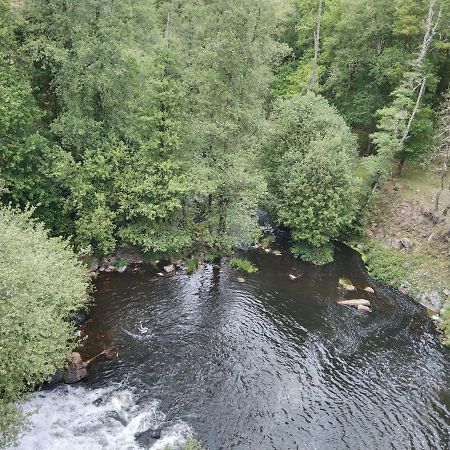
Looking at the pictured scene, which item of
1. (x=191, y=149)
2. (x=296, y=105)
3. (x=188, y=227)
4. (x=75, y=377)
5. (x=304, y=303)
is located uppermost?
(x=296, y=105)

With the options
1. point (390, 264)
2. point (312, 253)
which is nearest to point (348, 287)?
point (312, 253)

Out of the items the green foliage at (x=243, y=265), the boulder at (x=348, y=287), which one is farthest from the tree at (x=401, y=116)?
the green foliage at (x=243, y=265)

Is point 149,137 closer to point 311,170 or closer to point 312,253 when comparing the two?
point 311,170

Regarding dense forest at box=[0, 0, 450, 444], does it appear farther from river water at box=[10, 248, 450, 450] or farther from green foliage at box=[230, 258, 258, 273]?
river water at box=[10, 248, 450, 450]

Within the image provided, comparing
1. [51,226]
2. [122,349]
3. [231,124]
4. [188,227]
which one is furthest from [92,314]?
[231,124]

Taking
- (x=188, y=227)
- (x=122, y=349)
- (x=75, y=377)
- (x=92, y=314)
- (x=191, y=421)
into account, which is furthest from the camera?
(x=188, y=227)

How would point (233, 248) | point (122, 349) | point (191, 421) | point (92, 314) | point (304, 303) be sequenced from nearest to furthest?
point (191, 421), point (122, 349), point (92, 314), point (304, 303), point (233, 248)

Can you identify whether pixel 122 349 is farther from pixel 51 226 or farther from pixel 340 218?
pixel 340 218
